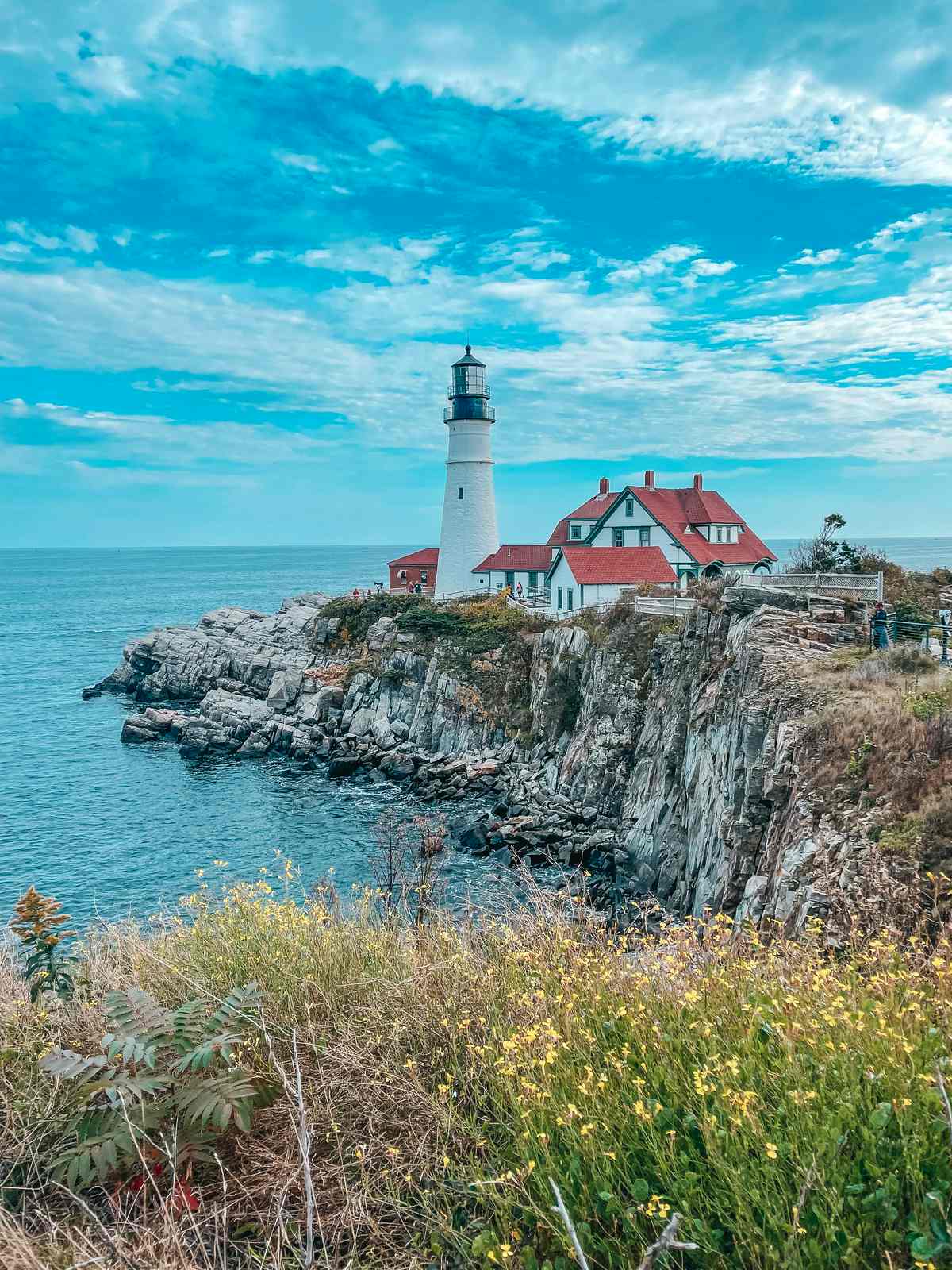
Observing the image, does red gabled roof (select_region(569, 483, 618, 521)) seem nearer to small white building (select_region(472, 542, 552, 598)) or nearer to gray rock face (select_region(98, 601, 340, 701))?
small white building (select_region(472, 542, 552, 598))

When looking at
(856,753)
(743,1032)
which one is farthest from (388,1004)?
(856,753)

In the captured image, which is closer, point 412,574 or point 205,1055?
point 205,1055

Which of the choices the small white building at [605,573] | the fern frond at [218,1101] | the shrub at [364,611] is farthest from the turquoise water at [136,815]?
the small white building at [605,573]

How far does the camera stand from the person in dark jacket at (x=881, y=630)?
1950 cm

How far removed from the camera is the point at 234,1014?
18.8ft

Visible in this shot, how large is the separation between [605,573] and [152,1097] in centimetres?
4270

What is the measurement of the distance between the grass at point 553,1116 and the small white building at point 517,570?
1847 inches

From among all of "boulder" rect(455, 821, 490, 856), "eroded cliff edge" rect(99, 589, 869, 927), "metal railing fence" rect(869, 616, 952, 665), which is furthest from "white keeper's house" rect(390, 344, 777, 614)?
"metal railing fence" rect(869, 616, 952, 665)

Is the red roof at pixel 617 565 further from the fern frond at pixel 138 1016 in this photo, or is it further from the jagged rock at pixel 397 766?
the fern frond at pixel 138 1016

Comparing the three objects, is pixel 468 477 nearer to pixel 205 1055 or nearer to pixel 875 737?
pixel 875 737

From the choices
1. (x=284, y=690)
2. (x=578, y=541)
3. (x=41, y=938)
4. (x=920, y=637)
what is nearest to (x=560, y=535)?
(x=578, y=541)

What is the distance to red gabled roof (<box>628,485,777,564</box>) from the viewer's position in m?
48.9

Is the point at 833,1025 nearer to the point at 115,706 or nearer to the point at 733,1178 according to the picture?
the point at 733,1178

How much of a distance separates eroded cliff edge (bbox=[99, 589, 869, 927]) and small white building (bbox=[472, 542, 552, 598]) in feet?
29.2
